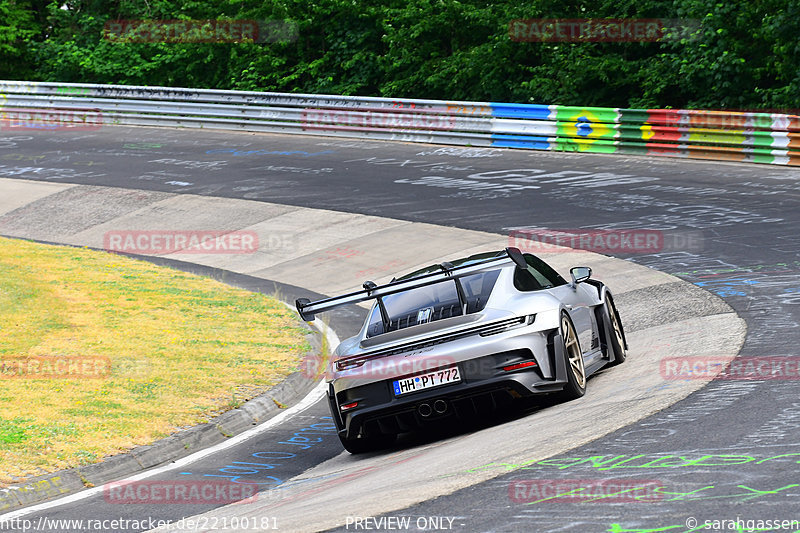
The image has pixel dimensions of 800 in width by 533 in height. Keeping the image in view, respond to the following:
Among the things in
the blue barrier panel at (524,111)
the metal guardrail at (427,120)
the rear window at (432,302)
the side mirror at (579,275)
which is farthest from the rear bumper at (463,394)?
the blue barrier panel at (524,111)

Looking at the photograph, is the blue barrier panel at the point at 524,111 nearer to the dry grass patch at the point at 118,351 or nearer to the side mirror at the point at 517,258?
the dry grass patch at the point at 118,351

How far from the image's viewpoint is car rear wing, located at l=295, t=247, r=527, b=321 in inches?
334

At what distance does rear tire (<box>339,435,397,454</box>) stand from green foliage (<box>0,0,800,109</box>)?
18.9 m

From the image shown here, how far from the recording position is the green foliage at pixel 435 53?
87.2ft

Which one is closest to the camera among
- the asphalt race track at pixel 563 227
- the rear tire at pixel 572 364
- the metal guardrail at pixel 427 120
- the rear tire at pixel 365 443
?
the asphalt race track at pixel 563 227

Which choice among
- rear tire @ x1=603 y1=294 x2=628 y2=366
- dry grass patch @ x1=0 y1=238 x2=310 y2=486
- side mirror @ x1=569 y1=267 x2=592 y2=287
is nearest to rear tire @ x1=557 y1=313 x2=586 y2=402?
side mirror @ x1=569 y1=267 x2=592 y2=287

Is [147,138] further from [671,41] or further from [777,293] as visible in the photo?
[777,293]

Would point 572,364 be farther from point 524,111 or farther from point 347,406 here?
point 524,111

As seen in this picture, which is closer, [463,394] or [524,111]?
[463,394]

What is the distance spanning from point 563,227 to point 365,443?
10143mm

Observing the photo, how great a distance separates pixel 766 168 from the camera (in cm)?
2144

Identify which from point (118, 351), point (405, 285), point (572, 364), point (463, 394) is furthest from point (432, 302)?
point (118, 351)

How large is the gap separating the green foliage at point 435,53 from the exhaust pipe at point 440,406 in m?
19.2

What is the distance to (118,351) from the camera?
12703mm
